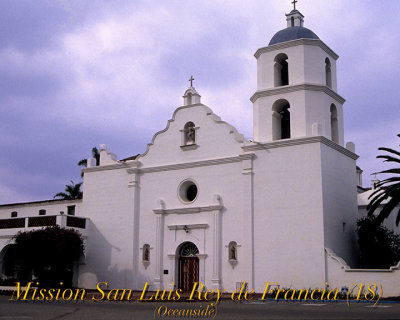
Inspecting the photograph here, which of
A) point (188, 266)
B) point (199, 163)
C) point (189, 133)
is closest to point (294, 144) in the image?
point (199, 163)

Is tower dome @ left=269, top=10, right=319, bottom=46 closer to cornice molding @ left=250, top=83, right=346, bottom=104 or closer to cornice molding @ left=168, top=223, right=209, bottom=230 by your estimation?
cornice molding @ left=250, top=83, right=346, bottom=104

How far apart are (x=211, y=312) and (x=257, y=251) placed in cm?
959

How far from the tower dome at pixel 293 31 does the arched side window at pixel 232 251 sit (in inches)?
446

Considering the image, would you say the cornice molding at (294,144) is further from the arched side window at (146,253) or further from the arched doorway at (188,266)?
the arched side window at (146,253)

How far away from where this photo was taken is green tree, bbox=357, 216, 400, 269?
27234 mm

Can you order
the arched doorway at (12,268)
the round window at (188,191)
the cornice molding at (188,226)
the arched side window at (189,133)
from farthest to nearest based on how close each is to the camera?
1. the arched doorway at (12,268)
2. the arched side window at (189,133)
3. the round window at (188,191)
4. the cornice molding at (188,226)

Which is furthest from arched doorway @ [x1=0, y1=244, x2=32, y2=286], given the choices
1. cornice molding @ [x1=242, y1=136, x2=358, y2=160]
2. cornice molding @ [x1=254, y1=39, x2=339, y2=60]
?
cornice molding @ [x1=254, y1=39, x2=339, y2=60]

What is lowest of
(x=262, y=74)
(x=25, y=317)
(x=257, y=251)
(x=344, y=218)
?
(x=25, y=317)

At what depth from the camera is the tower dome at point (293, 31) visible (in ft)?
94.7

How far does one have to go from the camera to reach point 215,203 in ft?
93.7

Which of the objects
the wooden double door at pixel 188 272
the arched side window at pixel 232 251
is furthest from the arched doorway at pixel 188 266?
the arched side window at pixel 232 251

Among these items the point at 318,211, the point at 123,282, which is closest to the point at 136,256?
the point at 123,282

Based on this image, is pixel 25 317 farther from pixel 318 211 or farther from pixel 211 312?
pixel 318 211

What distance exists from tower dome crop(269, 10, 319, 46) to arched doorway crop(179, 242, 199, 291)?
12.4m
